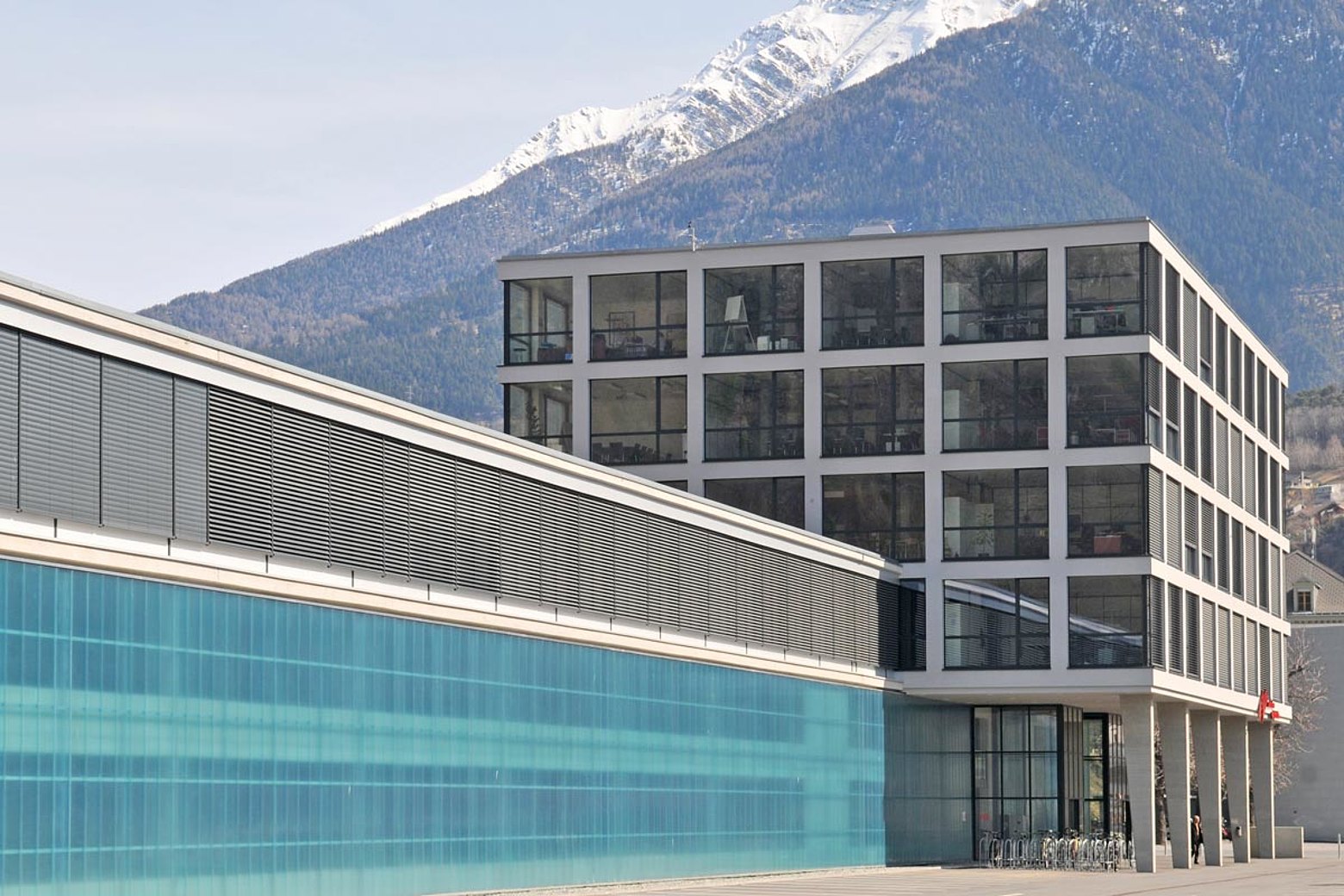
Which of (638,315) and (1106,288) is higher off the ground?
(1106,288)

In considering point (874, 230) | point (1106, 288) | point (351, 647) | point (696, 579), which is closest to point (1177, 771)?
point (1106, 288)

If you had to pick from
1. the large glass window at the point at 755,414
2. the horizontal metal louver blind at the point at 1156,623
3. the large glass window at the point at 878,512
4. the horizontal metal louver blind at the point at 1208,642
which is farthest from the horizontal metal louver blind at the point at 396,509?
the horizontal metal louver blind at the point at 1208,642

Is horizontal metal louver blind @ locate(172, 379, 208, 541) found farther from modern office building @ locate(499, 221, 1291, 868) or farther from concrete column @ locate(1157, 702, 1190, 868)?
concrete column @ locate(1157, 702, 1190, 868)

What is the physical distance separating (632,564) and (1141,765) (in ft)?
72.3

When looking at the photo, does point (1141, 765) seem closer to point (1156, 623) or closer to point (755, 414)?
point (1156, 623)

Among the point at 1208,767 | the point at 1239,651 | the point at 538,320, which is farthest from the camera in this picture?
the point at 1239,651

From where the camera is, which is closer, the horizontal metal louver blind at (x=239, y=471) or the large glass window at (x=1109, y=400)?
the horizontal metal louver blind at (x=239, y=471)

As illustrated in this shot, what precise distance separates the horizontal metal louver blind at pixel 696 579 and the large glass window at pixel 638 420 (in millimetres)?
13706

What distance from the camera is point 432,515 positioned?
40688 mm

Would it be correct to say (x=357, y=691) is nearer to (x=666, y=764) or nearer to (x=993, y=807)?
(x=666, y=764)

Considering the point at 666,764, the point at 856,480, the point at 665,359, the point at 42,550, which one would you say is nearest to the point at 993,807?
the point at 856,480

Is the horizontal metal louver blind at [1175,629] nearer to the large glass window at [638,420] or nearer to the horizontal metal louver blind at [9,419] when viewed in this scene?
the large glass window at [638,420]

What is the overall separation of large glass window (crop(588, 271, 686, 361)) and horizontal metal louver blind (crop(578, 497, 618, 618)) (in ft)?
63.2

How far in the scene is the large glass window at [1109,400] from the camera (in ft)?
211
